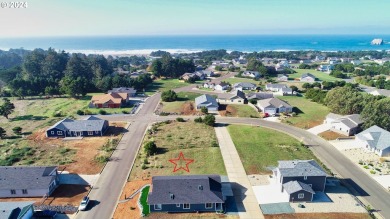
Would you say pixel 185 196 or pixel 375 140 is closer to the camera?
pixel 185 196

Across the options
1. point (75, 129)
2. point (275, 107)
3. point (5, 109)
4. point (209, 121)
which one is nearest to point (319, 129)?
point (275, 107)

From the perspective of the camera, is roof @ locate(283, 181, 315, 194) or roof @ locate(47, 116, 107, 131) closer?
roof @ locate(283, 181, 315, 194)

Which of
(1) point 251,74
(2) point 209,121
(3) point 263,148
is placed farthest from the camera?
(1) point 251,74

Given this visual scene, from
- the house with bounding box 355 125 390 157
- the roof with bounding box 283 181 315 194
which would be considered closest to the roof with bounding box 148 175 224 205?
the roof with bounding box 283 181 315 194

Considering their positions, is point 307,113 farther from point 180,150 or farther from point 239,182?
point 239,182

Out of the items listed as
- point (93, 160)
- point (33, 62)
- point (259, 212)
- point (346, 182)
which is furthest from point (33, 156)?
point (33, 62)

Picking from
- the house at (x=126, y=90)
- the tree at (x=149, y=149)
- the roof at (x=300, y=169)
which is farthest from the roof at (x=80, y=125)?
the roof at (x=300, y=169)

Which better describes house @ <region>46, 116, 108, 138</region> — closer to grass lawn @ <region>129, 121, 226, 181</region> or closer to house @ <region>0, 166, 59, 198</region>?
grass lawn @ <region>129, 121, 226, 181</region>
